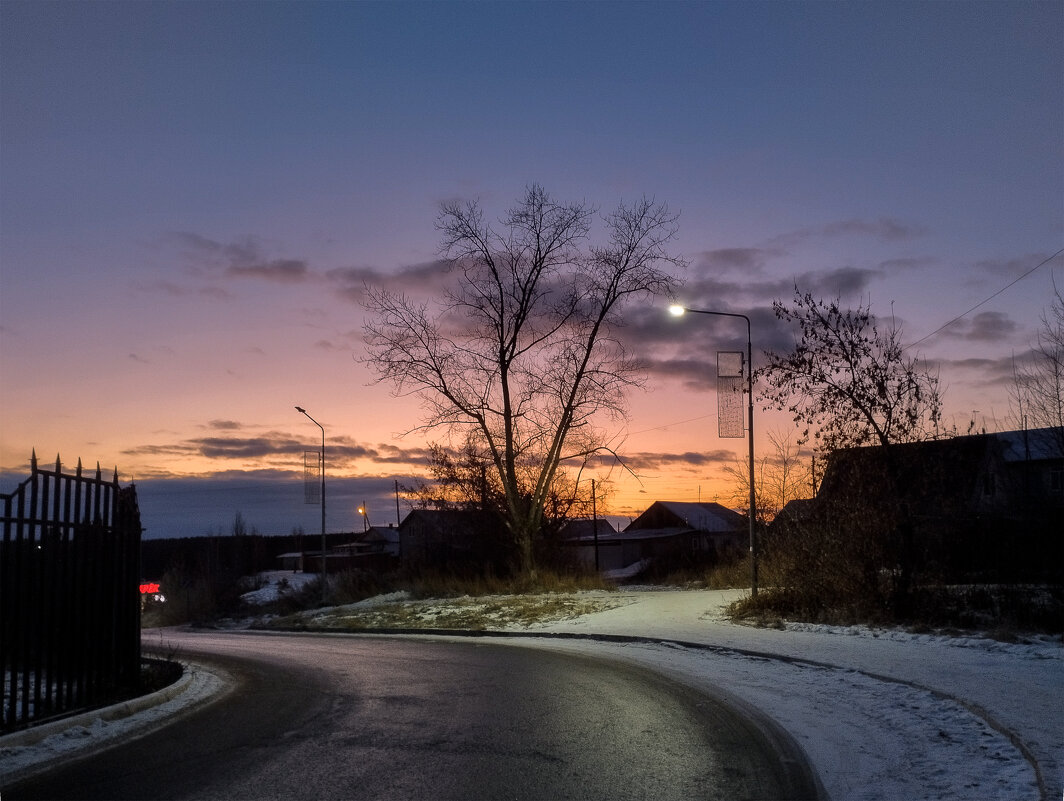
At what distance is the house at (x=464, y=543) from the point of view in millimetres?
45953

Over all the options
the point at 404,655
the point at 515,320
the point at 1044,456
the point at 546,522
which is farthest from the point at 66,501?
the point at 1044,456

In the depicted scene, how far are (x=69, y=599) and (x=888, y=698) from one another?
9588 mm

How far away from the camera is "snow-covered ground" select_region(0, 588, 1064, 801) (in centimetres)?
744

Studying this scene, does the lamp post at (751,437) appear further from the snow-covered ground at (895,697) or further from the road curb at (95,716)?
the road curb at (95,716)

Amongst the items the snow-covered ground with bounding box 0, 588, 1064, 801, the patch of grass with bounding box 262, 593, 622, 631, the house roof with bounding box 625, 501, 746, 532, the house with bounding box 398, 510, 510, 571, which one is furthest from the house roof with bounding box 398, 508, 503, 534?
the house roof with bounding box 625, 501, 746, 532

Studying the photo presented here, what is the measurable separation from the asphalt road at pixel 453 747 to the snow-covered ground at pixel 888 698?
1.98 feet

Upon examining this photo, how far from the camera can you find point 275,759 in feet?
27.5

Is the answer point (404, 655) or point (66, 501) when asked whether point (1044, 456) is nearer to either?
point (404, 655)

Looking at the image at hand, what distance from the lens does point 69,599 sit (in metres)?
10.5

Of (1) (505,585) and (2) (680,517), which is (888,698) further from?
(2) (680,517)

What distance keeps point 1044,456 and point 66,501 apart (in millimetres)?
49704

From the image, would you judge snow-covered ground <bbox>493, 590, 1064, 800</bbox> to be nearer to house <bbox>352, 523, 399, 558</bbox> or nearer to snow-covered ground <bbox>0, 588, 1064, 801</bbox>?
snow-covered ground <bbox>0, 588, 1064, 801</bbox>

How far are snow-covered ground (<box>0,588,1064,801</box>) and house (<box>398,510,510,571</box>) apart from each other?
76.5 ft

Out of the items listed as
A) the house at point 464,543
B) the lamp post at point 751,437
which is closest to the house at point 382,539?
the house at point 464,543
